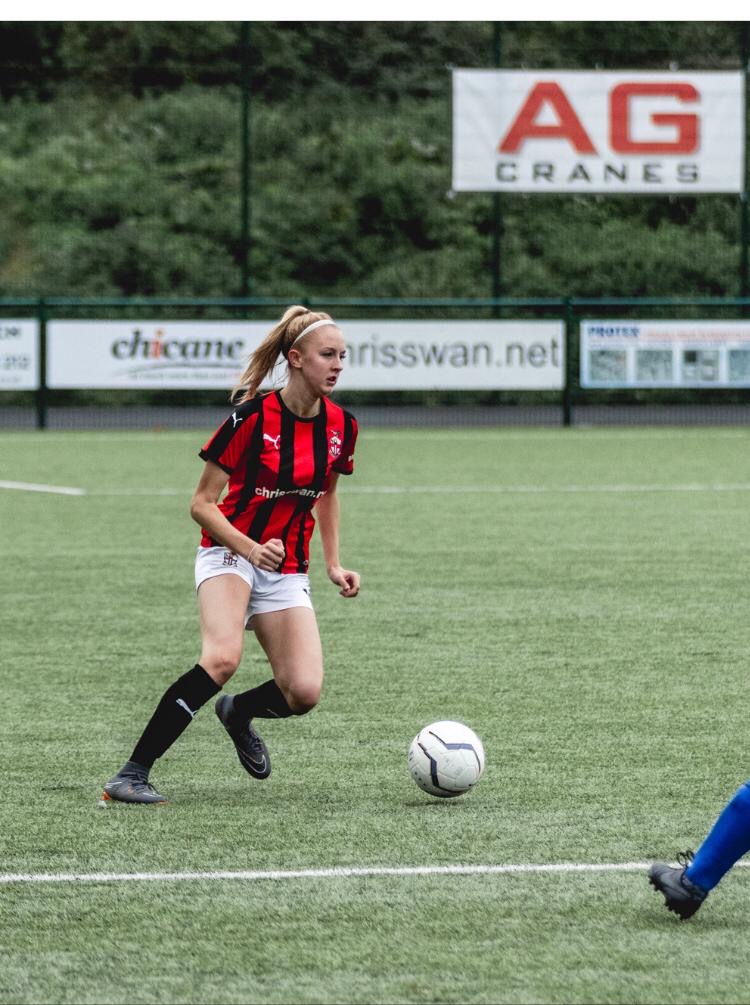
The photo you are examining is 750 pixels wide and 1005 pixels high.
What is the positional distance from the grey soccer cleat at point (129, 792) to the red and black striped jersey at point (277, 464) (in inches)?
31.7

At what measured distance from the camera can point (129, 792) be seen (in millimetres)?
5289

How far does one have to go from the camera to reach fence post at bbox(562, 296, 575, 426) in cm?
2298

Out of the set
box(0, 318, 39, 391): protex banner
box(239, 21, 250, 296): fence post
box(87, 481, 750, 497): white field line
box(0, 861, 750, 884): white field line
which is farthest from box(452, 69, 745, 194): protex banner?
box(0, 861, 750, 884): white field line

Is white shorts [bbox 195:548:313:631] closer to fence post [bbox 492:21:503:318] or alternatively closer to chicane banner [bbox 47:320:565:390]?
chicane banner [bbox 47:320:565:390]

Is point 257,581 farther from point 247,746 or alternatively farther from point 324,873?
point 324,873

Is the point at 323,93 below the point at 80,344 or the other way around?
the other way around

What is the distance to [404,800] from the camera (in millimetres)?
5371

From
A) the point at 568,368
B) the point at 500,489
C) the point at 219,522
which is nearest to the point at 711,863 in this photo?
the point at 219,522

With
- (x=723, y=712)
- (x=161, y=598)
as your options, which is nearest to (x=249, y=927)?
(x=723, y=712)

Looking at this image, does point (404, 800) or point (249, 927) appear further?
point (404, 800)

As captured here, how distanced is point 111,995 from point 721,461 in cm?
1571

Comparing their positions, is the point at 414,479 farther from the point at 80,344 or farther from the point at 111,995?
the point at 111,995

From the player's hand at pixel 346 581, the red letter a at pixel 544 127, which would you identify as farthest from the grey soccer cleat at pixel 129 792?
the red letter a at pixel 544 127

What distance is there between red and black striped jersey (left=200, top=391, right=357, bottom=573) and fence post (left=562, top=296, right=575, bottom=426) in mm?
17542
